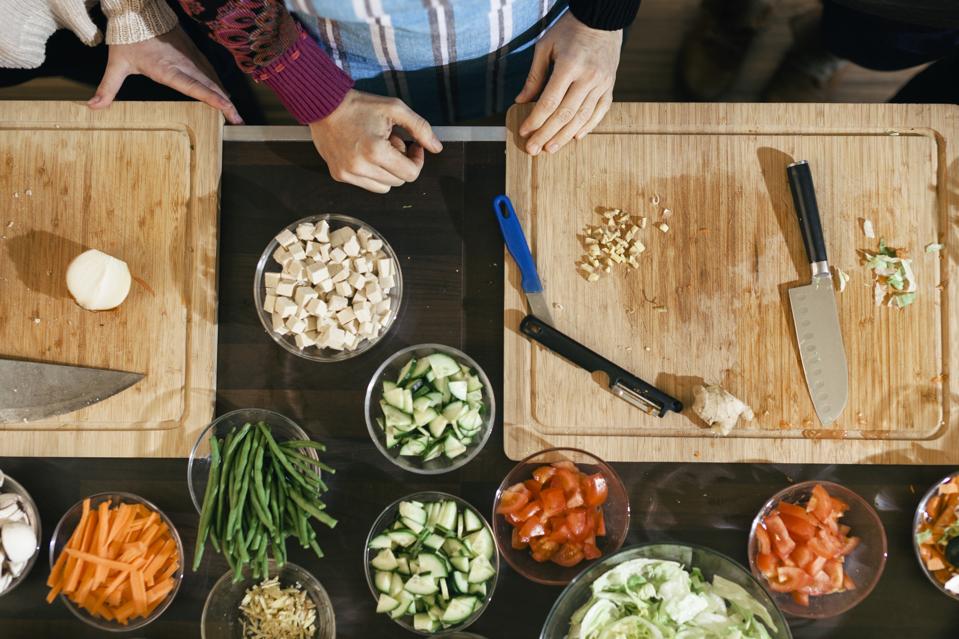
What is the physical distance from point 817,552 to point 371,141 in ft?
4.57

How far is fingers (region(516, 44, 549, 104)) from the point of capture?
169 cm

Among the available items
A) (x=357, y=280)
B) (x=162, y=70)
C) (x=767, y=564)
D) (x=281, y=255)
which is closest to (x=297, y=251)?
(x=281, y=255)

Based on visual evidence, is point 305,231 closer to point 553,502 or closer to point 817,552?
point 553,502

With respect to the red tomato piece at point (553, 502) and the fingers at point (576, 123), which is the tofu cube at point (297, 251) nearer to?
the fingers at point (576, 123)

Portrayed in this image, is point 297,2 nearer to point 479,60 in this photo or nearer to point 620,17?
point 479,60

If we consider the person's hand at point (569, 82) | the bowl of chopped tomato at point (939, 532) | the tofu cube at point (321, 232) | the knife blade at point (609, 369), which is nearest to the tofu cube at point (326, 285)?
the tofu cube at point (321, 232)

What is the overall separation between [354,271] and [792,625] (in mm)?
1331

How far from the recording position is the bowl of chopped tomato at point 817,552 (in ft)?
Answer: 5.50

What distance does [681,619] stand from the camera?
1.48 meters

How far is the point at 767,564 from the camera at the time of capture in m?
1.69

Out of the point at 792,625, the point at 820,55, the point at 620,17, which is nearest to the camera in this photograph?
the point at 620,17

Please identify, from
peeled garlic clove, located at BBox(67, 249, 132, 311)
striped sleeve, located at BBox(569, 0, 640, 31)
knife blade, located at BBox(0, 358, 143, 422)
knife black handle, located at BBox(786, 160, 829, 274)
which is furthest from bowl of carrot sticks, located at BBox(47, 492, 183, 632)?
knife black handle, located at BBox(786, 160, 829, 274)

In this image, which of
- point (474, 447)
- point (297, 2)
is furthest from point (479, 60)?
point (474, 447)

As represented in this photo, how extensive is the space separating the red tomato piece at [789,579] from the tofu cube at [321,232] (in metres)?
1.31
